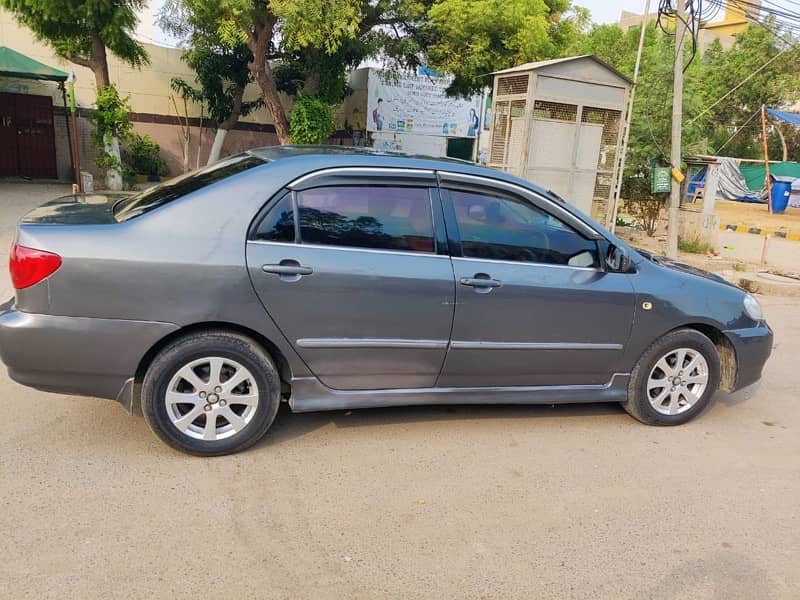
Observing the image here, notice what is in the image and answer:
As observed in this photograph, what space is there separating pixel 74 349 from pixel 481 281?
2.23 metres

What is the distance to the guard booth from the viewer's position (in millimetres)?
10094

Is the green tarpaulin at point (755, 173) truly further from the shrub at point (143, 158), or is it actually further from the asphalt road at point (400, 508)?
the asphalt road at point (400, 508)

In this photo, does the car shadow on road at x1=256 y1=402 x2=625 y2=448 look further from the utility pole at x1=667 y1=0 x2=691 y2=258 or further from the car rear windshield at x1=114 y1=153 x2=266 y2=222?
the utility pole at x1=667 y1=0 x2=691 y2=258

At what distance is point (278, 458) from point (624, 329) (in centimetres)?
230

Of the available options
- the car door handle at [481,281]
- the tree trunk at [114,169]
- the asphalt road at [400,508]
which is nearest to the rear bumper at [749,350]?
the asphalt road at [400,508]

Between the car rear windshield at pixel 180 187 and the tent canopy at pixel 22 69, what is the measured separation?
1161cm

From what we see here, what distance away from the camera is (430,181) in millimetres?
3881

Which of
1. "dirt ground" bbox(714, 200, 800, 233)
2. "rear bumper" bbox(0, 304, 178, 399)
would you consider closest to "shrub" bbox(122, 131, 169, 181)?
"rear bumper" bbox(0, 304, 178, 399)

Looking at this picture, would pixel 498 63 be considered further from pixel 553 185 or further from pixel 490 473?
pixel 490 473

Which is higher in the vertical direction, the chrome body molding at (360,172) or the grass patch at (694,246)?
the chrome body molding at (360,172)

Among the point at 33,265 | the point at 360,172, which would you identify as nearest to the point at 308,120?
Result: the point at 360,172

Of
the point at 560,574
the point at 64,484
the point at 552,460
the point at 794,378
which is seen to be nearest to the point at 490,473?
the point at 552,460

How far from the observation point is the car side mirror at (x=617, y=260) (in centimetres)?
416

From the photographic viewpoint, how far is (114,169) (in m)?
14.6
